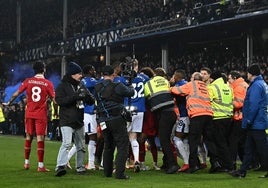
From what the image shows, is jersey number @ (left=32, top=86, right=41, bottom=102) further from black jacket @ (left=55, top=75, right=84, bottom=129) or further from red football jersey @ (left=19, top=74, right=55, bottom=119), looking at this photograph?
black jacket @ (left=55, top=75, right=84, bottom=129)

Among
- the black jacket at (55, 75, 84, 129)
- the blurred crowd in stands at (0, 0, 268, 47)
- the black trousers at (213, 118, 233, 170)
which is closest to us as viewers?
the black jacket at (55, 75, 84, 129)

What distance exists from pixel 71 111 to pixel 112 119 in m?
0.92

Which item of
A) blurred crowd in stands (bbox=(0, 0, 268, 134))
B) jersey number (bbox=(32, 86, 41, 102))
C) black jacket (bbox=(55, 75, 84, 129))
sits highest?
blurred crowd in stands (bbox=(0, 0, 268, 134))

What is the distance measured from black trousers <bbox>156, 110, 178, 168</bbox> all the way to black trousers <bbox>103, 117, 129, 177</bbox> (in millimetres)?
1331

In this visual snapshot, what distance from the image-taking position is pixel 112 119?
1088 centimetres

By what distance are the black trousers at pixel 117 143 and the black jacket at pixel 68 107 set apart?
69 cm

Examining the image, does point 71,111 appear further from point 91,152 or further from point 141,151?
point 141,151

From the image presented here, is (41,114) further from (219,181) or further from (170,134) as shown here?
(219,181)

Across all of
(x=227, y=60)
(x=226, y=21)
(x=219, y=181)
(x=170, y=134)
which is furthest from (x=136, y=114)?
(x=227, y=60)

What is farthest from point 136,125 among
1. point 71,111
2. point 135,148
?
point 71,111

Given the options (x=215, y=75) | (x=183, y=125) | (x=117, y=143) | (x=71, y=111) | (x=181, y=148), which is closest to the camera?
(x=117, y=143)

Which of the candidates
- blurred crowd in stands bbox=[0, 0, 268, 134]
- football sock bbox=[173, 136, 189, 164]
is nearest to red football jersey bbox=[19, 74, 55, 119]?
football sock bbox=[173, 136, 189, 164]

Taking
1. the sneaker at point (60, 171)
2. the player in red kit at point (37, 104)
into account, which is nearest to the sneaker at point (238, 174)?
the sneaker at point (60, 171)

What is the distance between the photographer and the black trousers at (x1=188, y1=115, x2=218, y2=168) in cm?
1194
